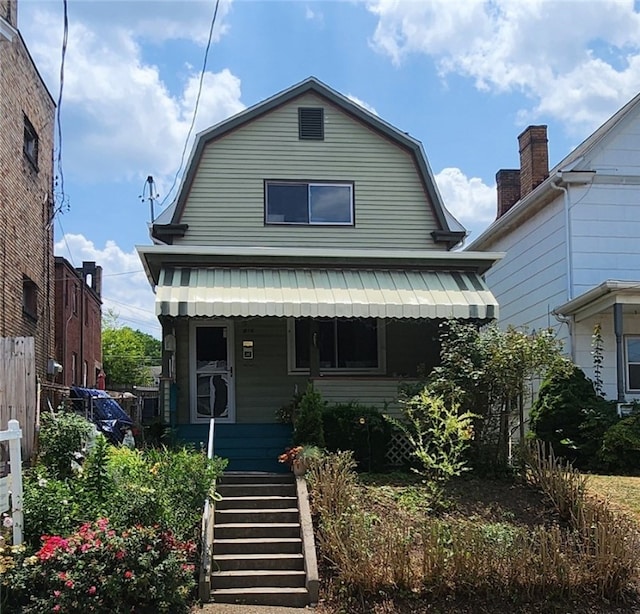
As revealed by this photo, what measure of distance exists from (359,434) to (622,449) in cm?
494

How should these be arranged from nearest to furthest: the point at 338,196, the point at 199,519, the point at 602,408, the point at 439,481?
1. the point at 199,519
2. the point at 439,481
3. the point at 602,408
4. the point at 338,196

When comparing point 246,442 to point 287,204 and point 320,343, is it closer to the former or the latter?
point 320,343

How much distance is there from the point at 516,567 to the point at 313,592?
2205mm

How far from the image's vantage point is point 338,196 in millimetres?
17109

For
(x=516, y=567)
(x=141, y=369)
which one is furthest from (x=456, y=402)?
(x=141, y=369)

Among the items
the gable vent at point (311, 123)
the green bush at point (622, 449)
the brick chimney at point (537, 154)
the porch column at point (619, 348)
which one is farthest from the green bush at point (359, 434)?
the brick chimney at point (537, 154)

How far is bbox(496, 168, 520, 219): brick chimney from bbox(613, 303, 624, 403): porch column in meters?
7.22

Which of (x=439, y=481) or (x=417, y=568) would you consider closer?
(x=417, y=568)

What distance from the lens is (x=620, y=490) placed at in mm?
11711

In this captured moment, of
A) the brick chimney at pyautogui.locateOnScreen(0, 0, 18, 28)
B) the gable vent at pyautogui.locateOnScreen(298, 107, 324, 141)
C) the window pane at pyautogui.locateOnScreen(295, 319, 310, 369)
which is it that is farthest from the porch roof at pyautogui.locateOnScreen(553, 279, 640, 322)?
the brick chimney at pyautogui.locateOnScreen(0, 0, 18, 28)

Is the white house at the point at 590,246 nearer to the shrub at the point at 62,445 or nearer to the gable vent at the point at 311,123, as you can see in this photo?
the gable vent at the point at 311,123

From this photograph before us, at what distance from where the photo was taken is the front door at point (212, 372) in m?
15.1

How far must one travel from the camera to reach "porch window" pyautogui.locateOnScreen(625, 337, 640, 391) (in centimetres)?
1720

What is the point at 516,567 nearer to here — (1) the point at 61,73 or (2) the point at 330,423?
(2) the point at 330,423
